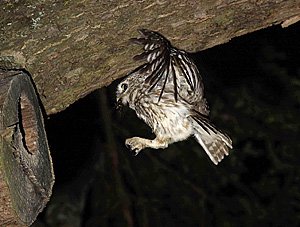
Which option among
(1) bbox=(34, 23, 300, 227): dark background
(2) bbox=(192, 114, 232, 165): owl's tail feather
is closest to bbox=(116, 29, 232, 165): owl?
(2) bbox=(192, 114, 232, 165): owl's tail feather

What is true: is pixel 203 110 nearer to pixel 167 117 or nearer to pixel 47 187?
pixel 167 117

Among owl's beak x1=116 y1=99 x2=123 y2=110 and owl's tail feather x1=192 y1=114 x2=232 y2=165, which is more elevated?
owl's beak x1=116 y1=99 x2=123 y2=110

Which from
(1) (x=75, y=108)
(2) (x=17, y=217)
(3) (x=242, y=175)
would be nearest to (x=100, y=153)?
(1) (x=75, y=108)

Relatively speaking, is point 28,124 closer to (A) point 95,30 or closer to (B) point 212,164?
(A) point 95,30

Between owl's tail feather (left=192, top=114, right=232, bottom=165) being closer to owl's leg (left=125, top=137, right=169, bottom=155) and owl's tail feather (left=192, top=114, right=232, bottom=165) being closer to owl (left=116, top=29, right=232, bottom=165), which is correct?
owl (left=116, top=29, right=232, bottom=165)

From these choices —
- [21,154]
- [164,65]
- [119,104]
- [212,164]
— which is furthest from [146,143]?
[212,164]

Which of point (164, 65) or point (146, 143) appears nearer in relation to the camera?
point (164, 65)

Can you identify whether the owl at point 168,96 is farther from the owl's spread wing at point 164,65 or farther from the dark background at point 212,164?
the dark background at point 212,164
